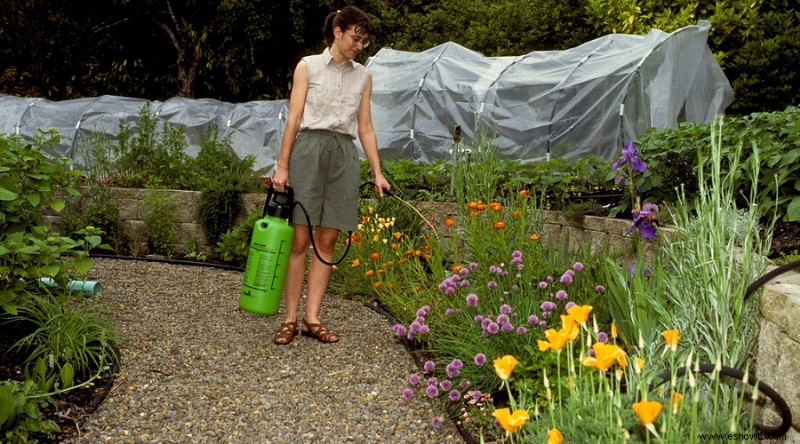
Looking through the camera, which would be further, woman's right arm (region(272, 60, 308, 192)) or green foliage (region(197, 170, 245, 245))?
green foliage (region(197, 170, 245, 245))

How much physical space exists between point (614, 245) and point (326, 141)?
2085 mm

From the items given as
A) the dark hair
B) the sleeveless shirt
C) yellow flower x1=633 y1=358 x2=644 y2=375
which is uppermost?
the dark hair

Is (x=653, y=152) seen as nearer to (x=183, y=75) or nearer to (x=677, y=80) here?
(x=677, y=80)

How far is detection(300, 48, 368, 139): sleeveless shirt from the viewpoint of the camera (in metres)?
4.01

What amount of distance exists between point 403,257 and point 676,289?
8.93 feet

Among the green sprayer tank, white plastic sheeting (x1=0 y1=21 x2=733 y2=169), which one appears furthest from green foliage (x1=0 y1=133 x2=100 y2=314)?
white plastic sheeting (x1=0 y1=21 x2=733 y2=169)

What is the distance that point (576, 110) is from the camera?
8.96m

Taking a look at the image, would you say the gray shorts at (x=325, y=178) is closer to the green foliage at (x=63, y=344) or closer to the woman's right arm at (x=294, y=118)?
the woman's right arm at (x=294, y=118)

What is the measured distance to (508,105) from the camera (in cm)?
948

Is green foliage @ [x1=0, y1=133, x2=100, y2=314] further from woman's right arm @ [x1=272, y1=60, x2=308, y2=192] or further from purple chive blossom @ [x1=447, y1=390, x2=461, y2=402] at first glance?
purple chive blossom @ [x1=447, y1=390, x2=461, y2=402]

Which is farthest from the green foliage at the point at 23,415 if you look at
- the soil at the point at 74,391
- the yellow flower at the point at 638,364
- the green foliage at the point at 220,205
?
the green foliage at the point at 220,205

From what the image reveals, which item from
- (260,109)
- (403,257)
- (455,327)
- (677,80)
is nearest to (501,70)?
(677,80)

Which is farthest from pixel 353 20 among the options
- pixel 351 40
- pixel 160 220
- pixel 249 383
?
pixel 160 220

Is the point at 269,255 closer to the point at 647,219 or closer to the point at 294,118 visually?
the point at 294,118
